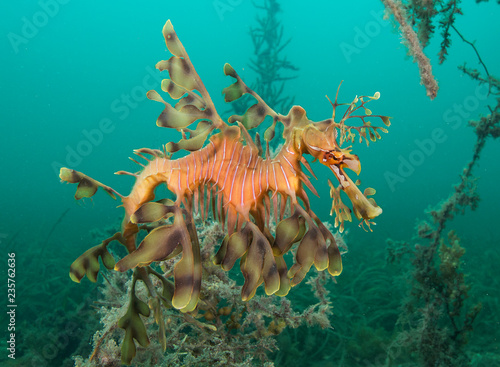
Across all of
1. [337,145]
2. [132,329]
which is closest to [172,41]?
[337,145]

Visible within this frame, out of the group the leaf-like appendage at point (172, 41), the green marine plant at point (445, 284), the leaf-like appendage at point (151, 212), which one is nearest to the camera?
the leaf-like appendage at point (151, 212)

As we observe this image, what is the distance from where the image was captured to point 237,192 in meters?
1.17

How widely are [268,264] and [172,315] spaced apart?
137 centimetres

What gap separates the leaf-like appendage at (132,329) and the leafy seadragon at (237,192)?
0.01 meters

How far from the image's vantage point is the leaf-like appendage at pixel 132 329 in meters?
1.43

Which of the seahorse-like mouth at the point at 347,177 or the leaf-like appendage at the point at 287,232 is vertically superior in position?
the seahorse-like mouth at the point at 347,177

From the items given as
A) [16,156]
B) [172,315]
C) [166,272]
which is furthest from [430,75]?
[16,156]

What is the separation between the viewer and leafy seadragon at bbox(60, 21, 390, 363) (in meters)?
1.01

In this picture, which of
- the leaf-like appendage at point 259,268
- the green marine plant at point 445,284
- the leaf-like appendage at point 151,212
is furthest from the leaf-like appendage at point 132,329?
the green marine plant at point 445,284

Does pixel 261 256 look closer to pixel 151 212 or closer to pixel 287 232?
pixel 287 232

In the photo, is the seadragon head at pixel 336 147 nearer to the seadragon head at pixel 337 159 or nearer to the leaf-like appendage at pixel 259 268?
the seadragon head at pixel 337 159

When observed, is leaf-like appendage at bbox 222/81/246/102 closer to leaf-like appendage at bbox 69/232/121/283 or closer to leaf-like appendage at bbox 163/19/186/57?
leaf-like appendage at bbox 163/19/186/57

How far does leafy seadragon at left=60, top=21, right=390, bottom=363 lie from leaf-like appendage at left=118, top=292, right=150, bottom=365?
14mm

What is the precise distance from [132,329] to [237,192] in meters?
0.87
